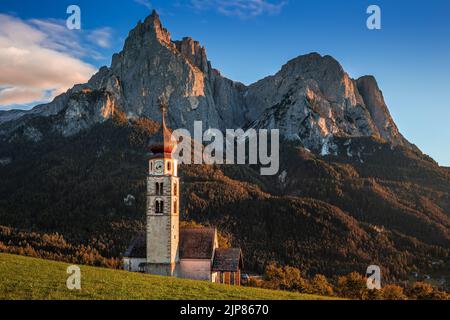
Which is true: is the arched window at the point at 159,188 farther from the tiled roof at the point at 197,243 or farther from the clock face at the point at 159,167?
the tiled roof at the point at 197,243

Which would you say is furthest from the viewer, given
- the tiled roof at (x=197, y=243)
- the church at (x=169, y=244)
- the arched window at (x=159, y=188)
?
the tiled roof at (x=197, y=243)

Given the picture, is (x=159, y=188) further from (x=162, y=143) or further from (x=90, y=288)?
(x=90, y=288)

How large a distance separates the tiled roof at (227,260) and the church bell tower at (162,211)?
5024 mm

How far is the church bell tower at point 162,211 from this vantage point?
7262cm

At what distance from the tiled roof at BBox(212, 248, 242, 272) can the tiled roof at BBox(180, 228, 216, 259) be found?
1687 millimetres

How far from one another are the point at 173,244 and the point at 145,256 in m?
4.54

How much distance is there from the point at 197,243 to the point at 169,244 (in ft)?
15.6

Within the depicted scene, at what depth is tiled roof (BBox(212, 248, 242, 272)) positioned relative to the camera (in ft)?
246

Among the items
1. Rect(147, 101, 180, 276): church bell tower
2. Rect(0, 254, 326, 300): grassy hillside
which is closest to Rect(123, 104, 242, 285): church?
Rect(147, 101, 180, 276): church bell tower

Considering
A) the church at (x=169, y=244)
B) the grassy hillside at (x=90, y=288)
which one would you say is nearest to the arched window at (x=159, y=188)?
the church at (x=169, y=244)

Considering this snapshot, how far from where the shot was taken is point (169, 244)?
7238 centimetres

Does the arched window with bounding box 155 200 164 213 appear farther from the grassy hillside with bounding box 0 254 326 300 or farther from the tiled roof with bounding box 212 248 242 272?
the grassy hillside with bounding box 0 254 326 300
